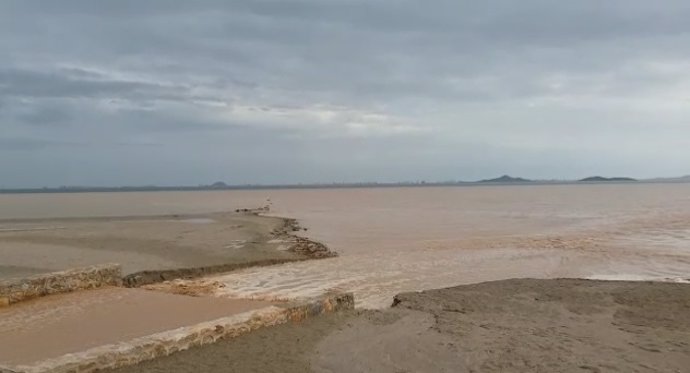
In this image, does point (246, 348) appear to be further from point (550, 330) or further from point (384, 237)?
point (384, 237)

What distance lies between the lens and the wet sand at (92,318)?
7.29 metres

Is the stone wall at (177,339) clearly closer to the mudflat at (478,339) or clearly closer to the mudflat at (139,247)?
the mudflat at (478,339)

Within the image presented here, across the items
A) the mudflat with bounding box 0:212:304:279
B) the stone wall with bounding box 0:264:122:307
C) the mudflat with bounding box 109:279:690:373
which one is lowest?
the mudflat with bounding box 0:212:304:279

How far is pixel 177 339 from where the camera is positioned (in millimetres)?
6934

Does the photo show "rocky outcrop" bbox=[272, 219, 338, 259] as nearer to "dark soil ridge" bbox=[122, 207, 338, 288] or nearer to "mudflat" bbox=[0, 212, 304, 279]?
"dark soil ridge" bbox=[122, 207, 338, 288]

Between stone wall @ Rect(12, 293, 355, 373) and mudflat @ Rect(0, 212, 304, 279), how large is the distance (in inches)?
351

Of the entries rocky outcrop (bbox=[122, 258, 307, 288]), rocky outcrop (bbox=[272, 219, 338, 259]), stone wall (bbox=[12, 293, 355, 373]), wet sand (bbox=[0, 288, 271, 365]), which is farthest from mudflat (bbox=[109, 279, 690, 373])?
rocky outcrop (bbox=[272, 219, 338, 259])

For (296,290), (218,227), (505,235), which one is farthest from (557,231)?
(296,290)

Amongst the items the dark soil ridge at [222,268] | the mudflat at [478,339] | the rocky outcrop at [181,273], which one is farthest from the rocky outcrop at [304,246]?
the mudflat at [478,339]

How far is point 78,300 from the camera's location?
10352mm

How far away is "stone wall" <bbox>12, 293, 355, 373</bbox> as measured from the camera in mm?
5918

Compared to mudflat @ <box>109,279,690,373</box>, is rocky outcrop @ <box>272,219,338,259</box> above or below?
below

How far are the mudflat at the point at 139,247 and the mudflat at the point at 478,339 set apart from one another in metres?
9.59

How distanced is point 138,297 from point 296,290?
406cm
